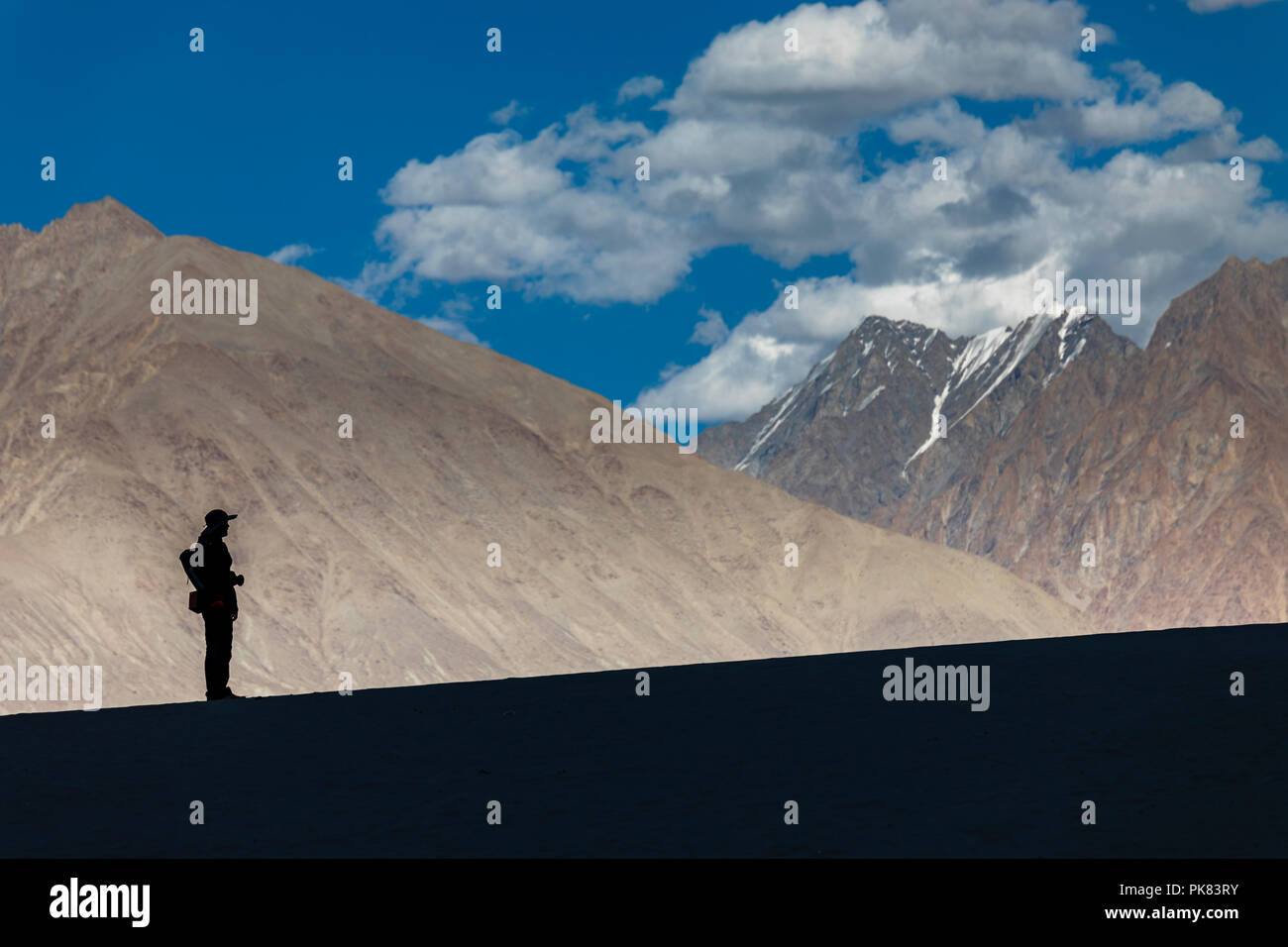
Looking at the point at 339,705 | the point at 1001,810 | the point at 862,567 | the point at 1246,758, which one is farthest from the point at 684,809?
the point at 862,567

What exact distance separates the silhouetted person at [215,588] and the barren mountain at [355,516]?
46.7 meters

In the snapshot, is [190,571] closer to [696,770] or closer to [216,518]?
[216,518]

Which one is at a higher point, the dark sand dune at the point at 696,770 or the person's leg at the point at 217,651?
the person's leg at the point at 217,651

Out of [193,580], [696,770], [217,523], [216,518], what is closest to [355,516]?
[216,518]

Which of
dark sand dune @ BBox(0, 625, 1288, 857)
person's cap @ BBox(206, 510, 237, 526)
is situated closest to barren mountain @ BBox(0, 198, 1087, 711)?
person's cap @ BBox(206, 510, 237, 526)

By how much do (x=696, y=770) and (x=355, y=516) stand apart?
7601 centimetres

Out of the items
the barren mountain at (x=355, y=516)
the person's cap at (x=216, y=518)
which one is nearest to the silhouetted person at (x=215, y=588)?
the person's cap at (x=216, y=518)

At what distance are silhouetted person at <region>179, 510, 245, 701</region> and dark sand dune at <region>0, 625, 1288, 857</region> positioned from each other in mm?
904

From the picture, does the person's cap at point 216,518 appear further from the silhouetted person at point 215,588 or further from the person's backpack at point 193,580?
the person's backpack at point 193,580

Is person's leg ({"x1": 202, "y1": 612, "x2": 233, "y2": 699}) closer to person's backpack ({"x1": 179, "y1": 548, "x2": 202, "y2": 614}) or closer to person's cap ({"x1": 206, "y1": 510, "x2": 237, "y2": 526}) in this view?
person's backpack ({"x1": 179, "y1": 548, "x2": 202, "y2": 614})

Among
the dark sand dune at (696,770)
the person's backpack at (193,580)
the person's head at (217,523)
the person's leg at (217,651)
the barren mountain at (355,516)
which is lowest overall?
the dark sand dune at (696,770)

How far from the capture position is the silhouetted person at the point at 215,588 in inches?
616

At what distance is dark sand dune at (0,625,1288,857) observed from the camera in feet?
Result: 29.0

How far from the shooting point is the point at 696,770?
1080 centimetres
